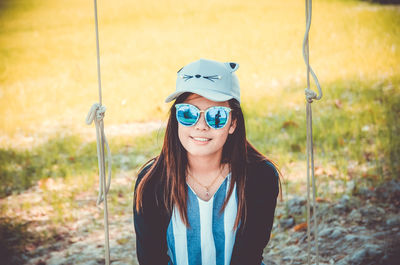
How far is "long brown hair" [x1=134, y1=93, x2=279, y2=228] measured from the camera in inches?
65.8

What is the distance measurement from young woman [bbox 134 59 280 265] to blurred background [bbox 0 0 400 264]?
3.19 ft

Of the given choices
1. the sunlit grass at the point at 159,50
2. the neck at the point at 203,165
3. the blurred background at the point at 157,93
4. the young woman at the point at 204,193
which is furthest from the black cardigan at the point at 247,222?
the sunlit grass at the point at 159,50

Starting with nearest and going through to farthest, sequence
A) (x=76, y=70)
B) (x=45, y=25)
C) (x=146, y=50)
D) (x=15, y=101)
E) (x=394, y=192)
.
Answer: (x=394, y=192) < (x=15, y=101) < (x=76, y=70) < (x=146, y=50) < (x=45, y=25)

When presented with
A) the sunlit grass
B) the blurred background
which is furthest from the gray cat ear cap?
the sunlit grass

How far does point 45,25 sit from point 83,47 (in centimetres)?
167

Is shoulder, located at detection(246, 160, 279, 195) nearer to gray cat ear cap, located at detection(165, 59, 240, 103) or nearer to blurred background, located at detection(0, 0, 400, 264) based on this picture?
gray cat ear cap, located at detection(165, 59, 240, 103)

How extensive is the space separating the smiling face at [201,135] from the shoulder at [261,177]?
0.55 ft

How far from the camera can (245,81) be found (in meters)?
5.12

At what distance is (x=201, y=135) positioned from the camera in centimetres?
160

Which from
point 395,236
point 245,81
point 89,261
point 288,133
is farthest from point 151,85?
point 395,236

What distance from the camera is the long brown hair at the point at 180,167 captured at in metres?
1.67

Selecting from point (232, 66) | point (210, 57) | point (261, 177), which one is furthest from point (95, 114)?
point (210, 57)

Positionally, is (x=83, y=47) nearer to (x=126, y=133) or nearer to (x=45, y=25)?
(x=45, y=25)

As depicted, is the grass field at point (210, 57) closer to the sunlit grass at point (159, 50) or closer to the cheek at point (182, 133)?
the sunlit grass at point (159, 50)
